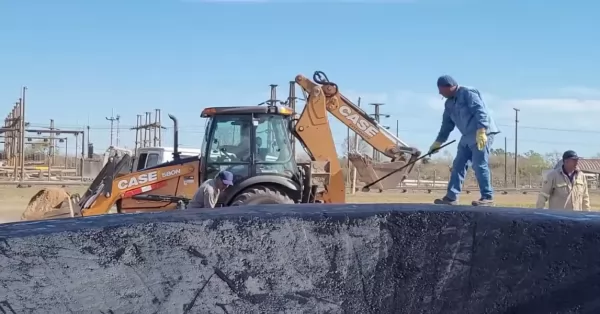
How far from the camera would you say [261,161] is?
414 inches

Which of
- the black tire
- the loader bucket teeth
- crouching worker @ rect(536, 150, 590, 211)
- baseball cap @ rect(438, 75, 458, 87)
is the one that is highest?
baseball cap @ rect(438, 75, 458, 87)

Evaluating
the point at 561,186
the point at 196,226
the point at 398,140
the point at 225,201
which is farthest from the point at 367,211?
the point at 398,140

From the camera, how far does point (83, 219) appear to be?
2.61 metres

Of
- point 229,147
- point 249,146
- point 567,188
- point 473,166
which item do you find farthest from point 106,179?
point 567,188

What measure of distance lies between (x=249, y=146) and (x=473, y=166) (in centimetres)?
459

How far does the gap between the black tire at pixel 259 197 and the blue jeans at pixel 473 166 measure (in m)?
3.77

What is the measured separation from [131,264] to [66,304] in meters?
0.23

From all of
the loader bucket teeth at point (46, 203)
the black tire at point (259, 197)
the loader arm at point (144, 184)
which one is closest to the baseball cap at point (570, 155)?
the black tire at point (259, 197)

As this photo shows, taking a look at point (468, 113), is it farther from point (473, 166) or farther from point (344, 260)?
point (344, 260)

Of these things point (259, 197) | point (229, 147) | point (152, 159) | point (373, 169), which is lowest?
point (259, 197)

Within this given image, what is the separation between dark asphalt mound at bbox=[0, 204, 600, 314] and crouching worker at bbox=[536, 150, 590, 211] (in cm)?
455

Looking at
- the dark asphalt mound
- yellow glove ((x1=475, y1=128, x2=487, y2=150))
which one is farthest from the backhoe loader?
the dark asphalt mound

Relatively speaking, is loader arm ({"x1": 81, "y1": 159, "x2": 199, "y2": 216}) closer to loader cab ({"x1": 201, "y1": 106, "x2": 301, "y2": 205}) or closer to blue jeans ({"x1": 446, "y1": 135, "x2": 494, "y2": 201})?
loader cab ({"x1": 201, "y1": 106, "x2": 301, "y2": 205})

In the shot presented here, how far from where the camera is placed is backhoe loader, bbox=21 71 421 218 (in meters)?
10.5
